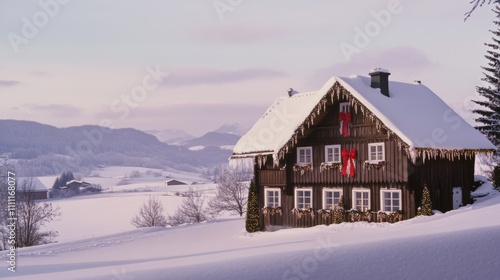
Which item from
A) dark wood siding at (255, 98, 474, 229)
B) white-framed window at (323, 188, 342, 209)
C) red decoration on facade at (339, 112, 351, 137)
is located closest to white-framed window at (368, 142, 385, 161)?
dark wood siding at (255, 98, 474, 229)

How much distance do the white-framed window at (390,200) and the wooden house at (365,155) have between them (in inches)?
2.1

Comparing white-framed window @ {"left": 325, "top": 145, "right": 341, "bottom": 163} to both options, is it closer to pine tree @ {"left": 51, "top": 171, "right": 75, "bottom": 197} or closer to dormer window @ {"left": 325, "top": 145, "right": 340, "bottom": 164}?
dormer window @ {"left": 325, "top": 145, "right": 340, "bottom": 164}

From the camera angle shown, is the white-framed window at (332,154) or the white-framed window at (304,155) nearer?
the white-framed window at (332,154)

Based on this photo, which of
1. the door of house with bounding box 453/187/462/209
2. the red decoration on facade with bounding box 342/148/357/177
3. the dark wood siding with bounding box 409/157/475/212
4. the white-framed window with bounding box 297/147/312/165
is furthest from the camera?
the white-framed window with bounding box 297/147/312/165

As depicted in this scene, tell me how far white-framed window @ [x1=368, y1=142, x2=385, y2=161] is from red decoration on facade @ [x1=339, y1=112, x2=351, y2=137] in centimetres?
157

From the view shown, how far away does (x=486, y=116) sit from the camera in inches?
1796

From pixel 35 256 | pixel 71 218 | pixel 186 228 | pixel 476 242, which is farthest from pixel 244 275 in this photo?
pixel 71 218

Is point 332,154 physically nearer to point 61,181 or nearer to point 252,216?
point 252,216

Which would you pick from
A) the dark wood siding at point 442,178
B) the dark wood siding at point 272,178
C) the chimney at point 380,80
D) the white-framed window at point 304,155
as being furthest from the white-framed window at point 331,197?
the chimney at point 380,80

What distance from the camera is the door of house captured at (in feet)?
103

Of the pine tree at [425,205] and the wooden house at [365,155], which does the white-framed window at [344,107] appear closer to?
the wooden house at [365,155]

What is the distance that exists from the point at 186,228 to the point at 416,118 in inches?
752

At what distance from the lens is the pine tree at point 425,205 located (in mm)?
27672

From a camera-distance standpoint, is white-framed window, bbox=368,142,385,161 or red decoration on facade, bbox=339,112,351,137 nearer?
white-framed window, bbox=368,142,385,161
